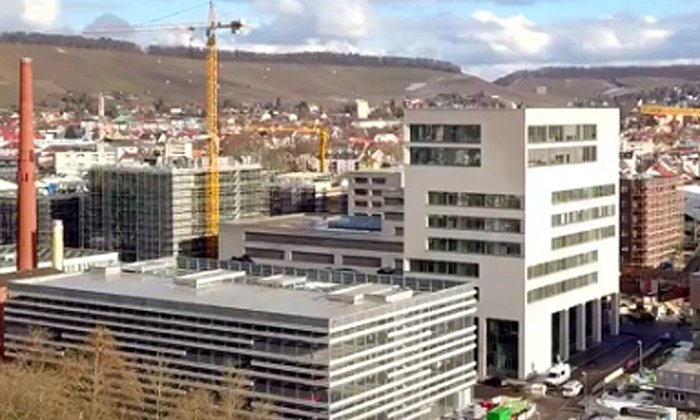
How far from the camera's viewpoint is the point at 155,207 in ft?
117

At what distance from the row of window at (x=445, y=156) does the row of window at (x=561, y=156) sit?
119 cm

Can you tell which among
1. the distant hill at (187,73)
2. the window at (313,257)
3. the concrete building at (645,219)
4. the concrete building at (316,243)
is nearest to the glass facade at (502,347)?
the concrete building at (316,243)

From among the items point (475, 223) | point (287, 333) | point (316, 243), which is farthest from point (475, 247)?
point (287, 333)

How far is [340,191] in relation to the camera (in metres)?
47.3

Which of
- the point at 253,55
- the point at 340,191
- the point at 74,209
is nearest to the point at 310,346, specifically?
the point at 74,209

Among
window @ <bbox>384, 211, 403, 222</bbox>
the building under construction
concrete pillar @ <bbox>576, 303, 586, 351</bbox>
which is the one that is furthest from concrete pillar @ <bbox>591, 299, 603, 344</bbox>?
the building under construction

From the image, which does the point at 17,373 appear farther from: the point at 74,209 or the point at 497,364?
the point at 74,209

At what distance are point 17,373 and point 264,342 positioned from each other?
4134mm

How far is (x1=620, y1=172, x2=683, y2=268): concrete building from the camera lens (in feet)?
127

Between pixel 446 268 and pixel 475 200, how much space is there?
165 cm

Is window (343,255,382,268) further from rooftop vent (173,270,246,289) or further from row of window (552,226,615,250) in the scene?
rooftop vent (173,270,246,289)

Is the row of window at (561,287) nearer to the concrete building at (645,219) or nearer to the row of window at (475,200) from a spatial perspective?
the row of window at (475,200)

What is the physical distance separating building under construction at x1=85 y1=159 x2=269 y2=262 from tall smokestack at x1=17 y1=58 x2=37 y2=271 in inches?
272

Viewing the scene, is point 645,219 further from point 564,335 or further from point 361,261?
point 361,261
